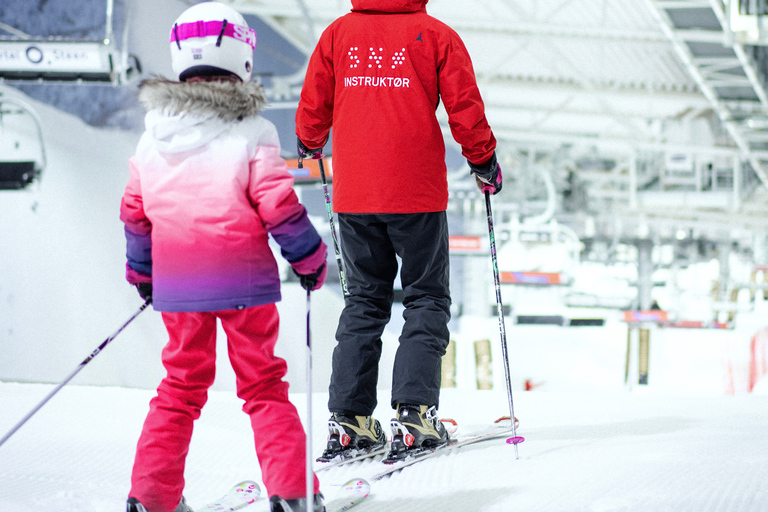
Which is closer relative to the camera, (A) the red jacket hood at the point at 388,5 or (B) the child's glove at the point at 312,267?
(B) the child's glove at the point at 312,267

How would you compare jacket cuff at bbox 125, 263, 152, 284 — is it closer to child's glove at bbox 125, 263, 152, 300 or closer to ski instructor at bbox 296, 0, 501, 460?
child's glove at bbox 125, 263, 152, 300

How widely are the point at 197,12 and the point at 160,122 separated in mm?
→ 276

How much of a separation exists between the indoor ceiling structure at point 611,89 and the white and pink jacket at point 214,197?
3.34m

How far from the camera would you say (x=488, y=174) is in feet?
6.81

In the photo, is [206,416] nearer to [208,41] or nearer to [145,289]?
[145,289]

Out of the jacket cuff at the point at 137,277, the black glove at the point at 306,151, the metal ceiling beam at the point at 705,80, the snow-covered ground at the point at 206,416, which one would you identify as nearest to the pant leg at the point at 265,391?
the jacket cuff at the point at 137,277

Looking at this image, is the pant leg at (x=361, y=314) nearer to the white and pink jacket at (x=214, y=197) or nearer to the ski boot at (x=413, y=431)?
the ski boot at (x=413, y=431)

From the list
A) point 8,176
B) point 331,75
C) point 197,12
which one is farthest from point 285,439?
point 8,176

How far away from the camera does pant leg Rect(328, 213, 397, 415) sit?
6.83 feet

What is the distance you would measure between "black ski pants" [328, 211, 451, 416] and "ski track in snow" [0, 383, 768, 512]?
229 millimetres

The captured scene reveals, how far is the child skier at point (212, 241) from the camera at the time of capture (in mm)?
1407

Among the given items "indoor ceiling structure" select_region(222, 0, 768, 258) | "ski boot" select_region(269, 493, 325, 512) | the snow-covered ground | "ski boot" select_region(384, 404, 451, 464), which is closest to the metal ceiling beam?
"indoor ceiling structure" select_region(222, 0, 768, 258)

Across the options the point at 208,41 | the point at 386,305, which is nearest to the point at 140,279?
the point at 208,41

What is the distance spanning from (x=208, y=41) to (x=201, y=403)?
820mm
